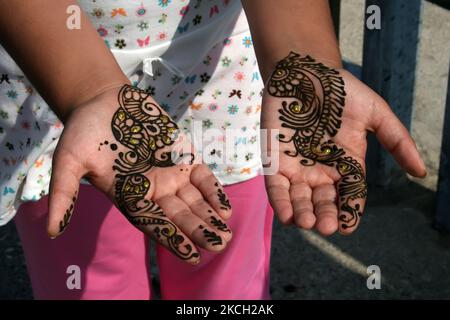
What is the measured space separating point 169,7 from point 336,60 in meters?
0.52

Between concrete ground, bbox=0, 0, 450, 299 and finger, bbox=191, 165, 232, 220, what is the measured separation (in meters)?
1.37

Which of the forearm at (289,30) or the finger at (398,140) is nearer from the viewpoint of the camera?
the finger at (398,140)

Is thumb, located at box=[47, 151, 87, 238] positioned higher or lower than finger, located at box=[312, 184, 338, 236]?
higher

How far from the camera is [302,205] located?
1.72 meters

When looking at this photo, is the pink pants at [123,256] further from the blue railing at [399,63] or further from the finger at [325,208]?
the blue railing at [399,63]

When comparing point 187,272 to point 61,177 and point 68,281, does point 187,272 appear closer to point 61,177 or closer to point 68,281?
point 68,281

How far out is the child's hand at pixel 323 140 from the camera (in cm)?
173

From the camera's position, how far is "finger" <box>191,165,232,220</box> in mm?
1758

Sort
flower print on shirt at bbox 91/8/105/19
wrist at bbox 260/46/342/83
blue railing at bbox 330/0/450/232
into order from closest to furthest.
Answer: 1. flower print on shirt at bbox 91/8/105/19
2. wrist at bbox 260/46/342/83
3. blue railing at bbox 330/0/450/232

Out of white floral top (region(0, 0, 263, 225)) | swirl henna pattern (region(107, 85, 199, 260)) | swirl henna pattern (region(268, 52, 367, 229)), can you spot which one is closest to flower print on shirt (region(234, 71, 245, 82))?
white floral top (region(0, 0, 263, 225))

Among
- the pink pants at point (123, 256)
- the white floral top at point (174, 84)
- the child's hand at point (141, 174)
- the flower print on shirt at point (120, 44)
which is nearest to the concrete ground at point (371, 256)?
the pink pants at point (123, 256)

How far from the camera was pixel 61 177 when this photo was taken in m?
1.64

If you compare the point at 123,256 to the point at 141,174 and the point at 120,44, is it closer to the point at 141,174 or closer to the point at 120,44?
the point at 141,174

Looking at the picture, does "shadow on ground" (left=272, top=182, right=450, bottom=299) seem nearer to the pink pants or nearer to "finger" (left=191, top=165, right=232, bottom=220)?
the pink pants
